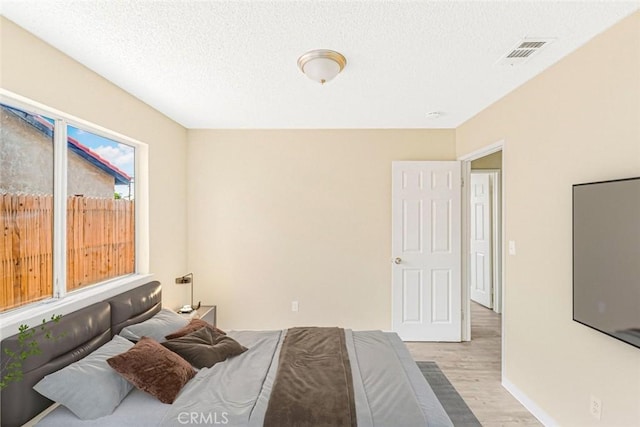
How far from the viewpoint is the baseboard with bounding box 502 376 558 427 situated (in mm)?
2189

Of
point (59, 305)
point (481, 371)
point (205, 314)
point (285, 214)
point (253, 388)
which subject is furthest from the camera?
point (285, 214)

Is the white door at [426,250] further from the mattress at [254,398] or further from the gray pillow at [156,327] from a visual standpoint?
the gray pillow at [156,327]

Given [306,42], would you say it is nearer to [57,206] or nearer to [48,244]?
[57,206]

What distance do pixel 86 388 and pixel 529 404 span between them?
120 inches

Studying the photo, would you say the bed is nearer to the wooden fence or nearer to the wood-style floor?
the wooden fence

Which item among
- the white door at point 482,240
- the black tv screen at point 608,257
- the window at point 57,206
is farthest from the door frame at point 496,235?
the window at point 57,206

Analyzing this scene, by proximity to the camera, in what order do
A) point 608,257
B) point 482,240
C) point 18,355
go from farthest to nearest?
point 482,240 < point 608,257 < point 18,355

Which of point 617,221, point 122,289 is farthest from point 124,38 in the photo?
point 617,221

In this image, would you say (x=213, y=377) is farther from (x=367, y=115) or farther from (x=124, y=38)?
(x=367, y=115)

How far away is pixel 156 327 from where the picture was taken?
2.30 m

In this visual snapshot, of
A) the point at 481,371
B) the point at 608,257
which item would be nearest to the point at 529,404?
the point at 481,371

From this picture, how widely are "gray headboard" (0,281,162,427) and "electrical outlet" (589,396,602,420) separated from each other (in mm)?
3109

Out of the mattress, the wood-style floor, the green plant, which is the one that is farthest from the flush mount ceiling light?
the wood-style floor

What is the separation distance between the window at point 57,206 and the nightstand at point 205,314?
820 mm
